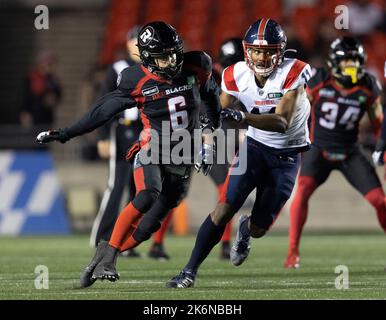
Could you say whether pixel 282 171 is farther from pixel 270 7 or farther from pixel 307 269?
pixel 270 7

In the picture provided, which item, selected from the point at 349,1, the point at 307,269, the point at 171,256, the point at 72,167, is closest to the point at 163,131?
the point at 307,269

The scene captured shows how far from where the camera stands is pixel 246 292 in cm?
654

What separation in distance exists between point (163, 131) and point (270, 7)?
987 cm

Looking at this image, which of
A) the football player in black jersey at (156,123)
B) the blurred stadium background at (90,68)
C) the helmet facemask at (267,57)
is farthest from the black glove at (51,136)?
the blurred stadium background at (90,68)

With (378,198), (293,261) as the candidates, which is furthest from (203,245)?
(378,198)

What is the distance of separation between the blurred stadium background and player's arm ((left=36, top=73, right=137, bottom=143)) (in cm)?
593

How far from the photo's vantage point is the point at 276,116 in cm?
659

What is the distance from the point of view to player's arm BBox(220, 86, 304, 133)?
20.8 ft

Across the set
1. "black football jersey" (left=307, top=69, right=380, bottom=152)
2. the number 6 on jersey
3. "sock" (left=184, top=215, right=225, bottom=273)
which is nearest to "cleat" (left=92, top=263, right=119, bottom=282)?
"sock" (left=184, top=215, right=225, bottom=273)

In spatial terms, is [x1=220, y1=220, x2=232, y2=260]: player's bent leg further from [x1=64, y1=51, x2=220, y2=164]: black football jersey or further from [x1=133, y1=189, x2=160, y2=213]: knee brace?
[x1=133, y1=189, x2=160, y2=213]: knee brace

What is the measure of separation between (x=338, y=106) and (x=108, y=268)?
2.91 metres

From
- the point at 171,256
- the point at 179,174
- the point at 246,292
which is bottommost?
the point at 171,256

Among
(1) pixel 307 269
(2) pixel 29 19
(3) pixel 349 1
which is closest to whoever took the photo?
(1) pixel 307 269
